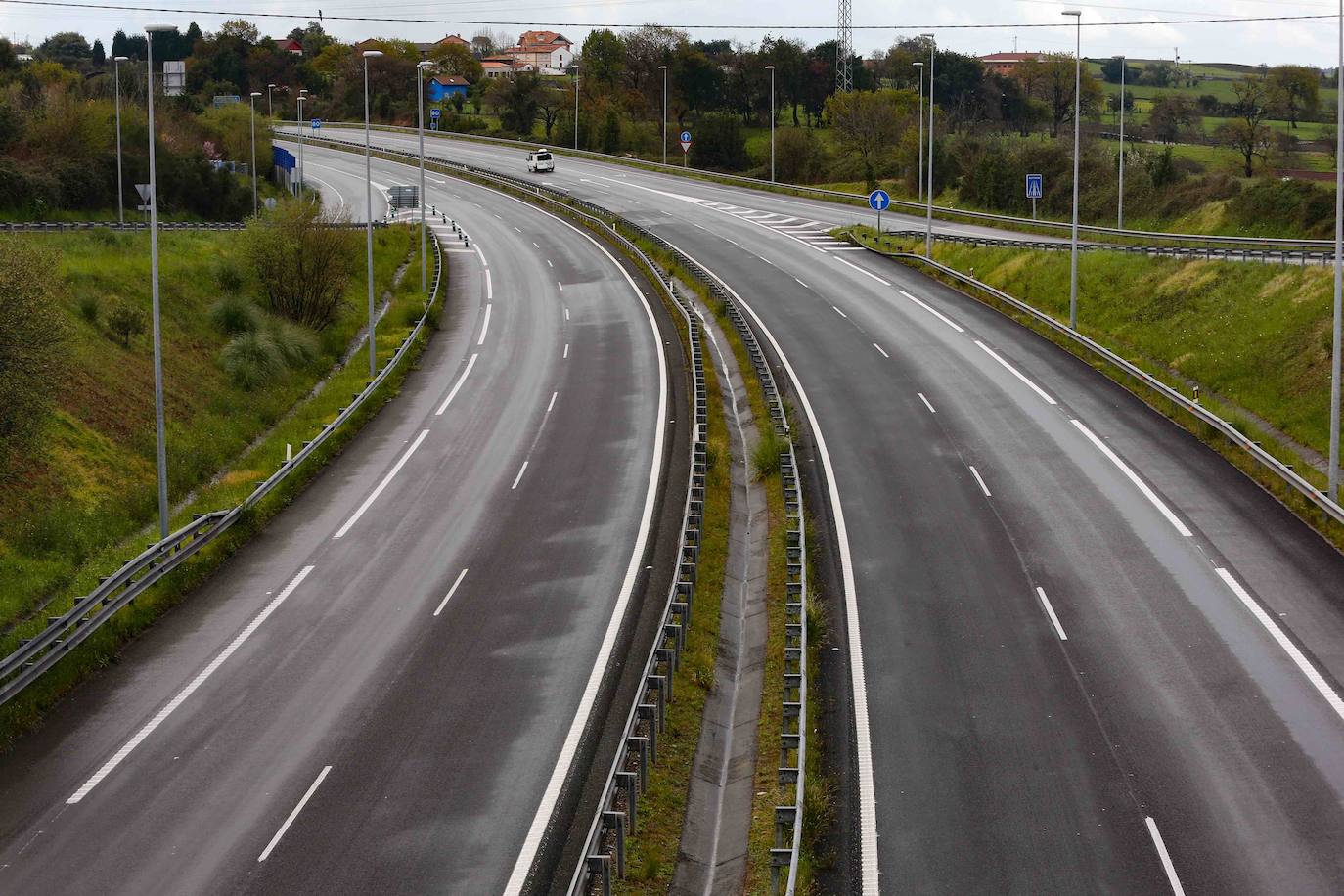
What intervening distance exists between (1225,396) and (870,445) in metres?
11.3

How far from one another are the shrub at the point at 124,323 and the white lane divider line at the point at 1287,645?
32.7 m

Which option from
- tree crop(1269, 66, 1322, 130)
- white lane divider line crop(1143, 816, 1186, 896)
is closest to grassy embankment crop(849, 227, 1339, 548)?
white lane divider line crop(1143, 816, 1186, 896)

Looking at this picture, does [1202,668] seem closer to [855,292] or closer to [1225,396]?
[1225,396]

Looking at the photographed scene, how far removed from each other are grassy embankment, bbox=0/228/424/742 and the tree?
7444cm

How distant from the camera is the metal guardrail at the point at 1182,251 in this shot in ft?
142

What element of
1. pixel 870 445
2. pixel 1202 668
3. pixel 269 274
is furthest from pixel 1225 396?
pixel 269 274

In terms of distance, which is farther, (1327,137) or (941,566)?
(1327,137)

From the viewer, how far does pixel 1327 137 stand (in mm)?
99812

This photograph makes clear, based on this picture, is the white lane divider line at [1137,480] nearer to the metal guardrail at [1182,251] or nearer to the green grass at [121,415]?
the metal guardrail at [1182,251]

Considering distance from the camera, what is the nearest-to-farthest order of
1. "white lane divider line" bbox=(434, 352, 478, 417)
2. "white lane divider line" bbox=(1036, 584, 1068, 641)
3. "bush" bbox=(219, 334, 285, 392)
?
"white lane divider line" bbox=(1036, 584, 1068, 641)
"white lane divider line" bbox=(434, 352, 478, 417)
"bush" bbox=(219, 334, 285, 392)

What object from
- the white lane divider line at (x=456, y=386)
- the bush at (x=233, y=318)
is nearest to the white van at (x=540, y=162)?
the bush at (x=233, y=318)

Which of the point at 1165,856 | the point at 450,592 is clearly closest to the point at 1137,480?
the point at 1165,856

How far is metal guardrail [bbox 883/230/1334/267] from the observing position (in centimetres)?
4334

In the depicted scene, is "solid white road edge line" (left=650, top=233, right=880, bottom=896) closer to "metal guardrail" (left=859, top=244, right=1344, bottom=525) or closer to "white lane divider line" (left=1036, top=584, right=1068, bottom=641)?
"white lane divider line" (left=1036, top=584, right=1068, bottom=641)
